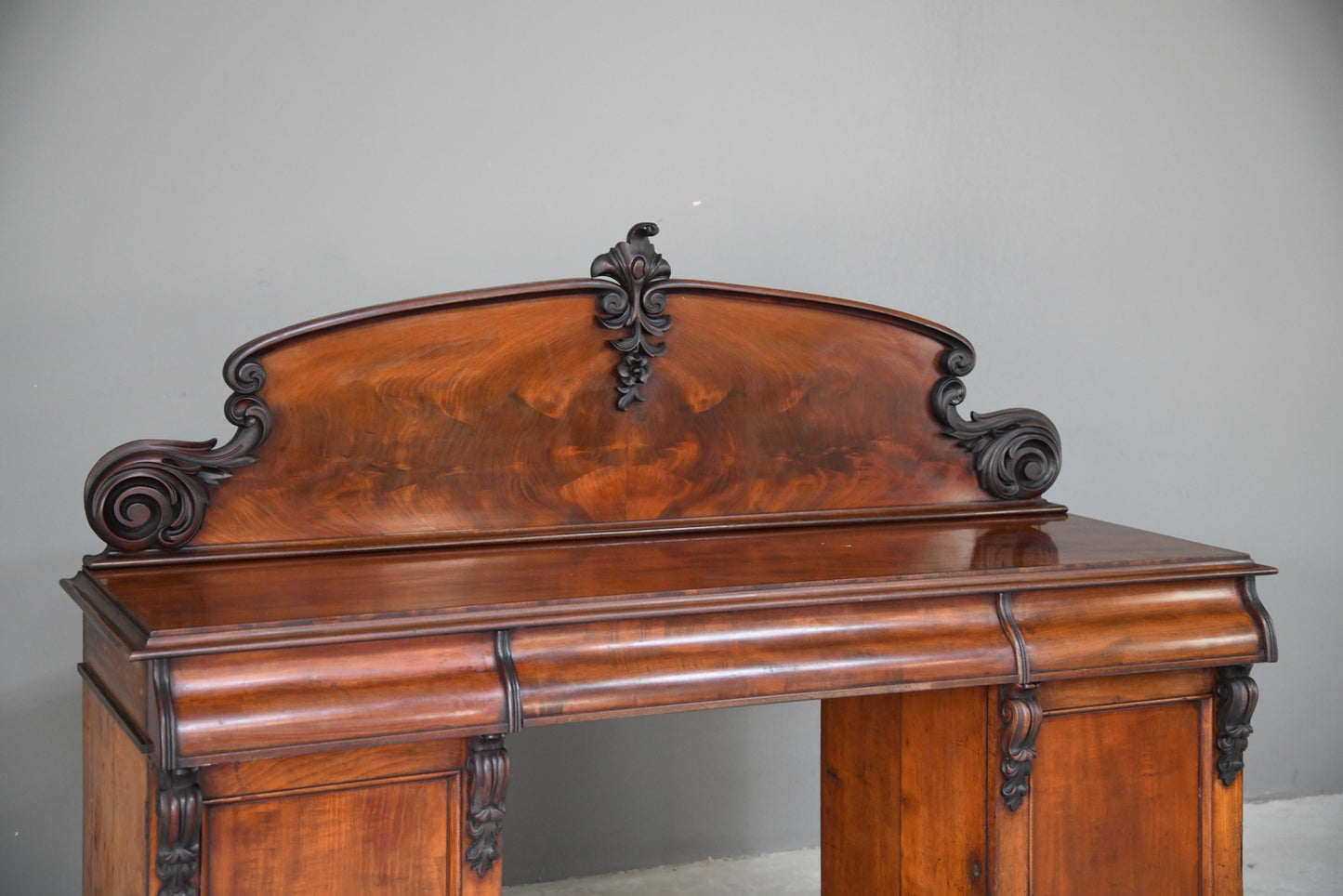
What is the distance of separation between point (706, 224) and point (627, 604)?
1576mm

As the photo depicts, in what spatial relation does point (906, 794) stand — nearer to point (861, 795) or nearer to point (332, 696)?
point (861, 795)

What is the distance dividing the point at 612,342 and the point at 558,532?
375 mm

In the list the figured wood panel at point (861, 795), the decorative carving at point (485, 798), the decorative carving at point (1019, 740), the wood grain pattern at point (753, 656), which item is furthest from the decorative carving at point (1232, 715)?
the decorative carving at point (485, 798)

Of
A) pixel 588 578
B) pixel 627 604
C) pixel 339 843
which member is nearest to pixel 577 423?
pixel 588 578

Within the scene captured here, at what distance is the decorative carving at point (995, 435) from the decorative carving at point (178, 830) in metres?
1.64

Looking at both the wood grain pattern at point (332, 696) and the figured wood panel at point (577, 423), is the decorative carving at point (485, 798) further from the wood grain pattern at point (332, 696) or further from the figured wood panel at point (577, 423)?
the figured wood panel at point (577, 423)

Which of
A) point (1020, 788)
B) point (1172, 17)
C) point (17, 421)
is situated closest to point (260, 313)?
point (17, 421)

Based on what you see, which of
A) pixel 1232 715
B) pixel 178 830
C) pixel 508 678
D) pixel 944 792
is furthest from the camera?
pixel 944 792

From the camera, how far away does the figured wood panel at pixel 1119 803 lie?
82.9 inches

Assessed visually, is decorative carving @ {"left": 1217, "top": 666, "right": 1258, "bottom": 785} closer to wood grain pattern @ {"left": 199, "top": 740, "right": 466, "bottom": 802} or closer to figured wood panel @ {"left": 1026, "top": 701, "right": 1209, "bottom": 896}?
figured wood panel @ {"left": 1026, "top": 701, "right": 1209, "bottom": 896}

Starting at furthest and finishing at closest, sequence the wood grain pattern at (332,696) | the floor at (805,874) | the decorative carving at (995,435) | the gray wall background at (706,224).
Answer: the floor at (805,874), the gray wall background at (706,224), the decorative carving at (995,435), the wood grain pattern at (332,696)

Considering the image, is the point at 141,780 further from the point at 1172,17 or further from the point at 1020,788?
the point at 1172,17

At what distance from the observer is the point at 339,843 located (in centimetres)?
170

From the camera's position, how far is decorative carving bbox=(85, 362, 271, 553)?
2.00 m
